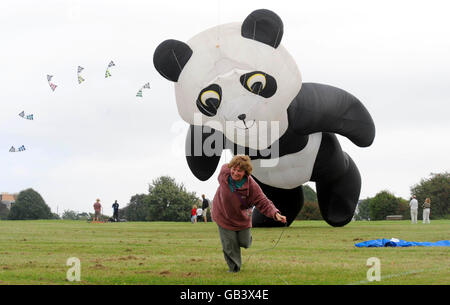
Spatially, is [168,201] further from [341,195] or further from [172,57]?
[172,57]

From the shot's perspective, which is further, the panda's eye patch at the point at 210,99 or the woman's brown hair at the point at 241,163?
the panda's eye patch at the point at 210,99

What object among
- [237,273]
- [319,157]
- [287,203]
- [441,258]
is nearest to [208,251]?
[237,273]

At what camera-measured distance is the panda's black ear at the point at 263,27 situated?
11.9m

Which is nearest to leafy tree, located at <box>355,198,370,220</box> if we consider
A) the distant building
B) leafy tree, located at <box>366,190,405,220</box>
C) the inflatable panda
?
leafy tree, located at <box>366,190,405,220</box>

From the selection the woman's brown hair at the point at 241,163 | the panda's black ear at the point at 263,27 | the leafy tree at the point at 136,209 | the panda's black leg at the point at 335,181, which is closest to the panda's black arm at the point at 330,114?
the panda's black leg at the point at 335,181

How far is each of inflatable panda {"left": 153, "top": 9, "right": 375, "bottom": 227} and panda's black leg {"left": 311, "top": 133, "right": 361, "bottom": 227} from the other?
0.05 m

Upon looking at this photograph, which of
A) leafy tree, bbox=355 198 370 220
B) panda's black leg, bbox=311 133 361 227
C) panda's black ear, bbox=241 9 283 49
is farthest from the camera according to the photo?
leafy tree, bbox=355 198 370 220

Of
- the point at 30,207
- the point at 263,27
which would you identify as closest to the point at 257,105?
the point at 263,27

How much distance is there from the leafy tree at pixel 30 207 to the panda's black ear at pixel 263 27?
48.7 m

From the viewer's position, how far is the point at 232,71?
38.7 feet

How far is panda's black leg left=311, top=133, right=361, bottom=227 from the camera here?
14695mm

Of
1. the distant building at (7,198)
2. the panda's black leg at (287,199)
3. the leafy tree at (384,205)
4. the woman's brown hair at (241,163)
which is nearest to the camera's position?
the woman's brown hair at (241,163)

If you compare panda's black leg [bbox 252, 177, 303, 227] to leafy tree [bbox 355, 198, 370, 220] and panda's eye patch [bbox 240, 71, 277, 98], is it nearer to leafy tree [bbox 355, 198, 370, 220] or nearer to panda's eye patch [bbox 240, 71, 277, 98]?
panda's eye patch [bbox 240, 71, 277, 98]

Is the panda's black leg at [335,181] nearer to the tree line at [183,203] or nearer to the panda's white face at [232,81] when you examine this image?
the panda's white face at [232,81]
